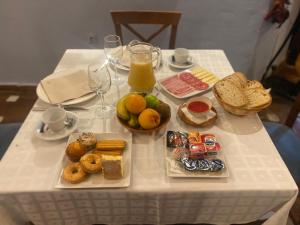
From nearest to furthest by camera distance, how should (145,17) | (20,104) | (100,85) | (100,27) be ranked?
(100,85)
(145,17)
(100,27)
(20,104)

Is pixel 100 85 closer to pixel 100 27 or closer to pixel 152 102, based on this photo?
pixel 152 102

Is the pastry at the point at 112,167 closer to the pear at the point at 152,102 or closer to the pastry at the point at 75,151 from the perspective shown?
the pastry at the point at 75,151

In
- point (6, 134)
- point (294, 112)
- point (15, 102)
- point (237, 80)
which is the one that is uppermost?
point (237, 80)

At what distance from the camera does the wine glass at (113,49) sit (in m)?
1.08

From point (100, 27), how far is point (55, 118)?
1211 millimetres

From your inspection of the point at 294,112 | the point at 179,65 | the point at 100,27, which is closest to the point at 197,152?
the point at 179,65

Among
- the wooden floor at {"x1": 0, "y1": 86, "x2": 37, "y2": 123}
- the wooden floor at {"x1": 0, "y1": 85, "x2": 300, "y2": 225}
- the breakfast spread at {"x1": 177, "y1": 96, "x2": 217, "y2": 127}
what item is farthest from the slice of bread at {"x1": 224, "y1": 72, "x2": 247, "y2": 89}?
the wooden floor at {"x1": 0, "y1": 86, "x2": 37, "y2": 123}

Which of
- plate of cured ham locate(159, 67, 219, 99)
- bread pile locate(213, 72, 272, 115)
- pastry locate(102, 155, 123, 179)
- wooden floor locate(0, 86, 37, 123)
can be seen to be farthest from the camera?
wooden floor locate(0, 86, 37, 123)

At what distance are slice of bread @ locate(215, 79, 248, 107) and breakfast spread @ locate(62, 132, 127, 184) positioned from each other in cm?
38

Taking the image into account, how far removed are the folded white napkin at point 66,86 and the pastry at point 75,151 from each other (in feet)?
0.86

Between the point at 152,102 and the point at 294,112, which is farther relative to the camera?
the point at 294,112

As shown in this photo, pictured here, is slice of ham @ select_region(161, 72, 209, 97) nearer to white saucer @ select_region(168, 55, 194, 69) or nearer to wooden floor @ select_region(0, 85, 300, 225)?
white saucer @ select_region(168, 55, 194, 69)

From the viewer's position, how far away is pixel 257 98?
3.14ft

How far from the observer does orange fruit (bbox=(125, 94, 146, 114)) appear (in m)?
0.83
